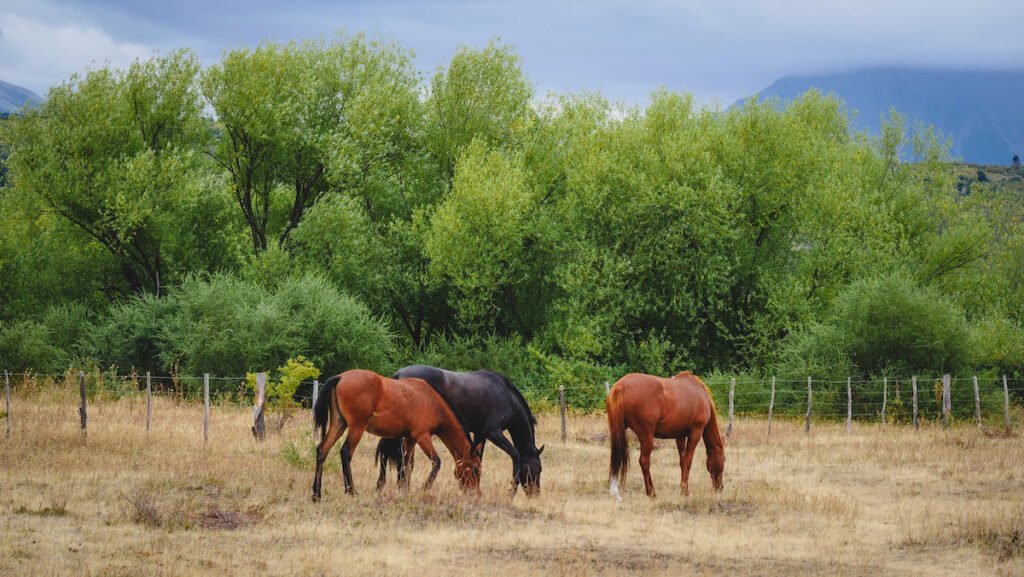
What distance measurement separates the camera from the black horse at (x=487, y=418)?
515 inches

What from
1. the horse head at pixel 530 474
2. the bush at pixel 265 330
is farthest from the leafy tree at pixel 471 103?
the horse head at pixel 530 474

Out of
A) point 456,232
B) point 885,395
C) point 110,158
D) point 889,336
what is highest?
point 110,158

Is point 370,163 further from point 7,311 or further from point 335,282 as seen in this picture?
point 7,311

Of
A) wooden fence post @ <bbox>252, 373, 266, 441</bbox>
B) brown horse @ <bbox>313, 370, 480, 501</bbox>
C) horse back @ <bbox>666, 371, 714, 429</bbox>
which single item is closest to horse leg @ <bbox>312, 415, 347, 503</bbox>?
brown horse @ <bbox>313, 370, 480, 501</bbox>

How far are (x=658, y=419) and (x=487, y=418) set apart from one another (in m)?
2.47

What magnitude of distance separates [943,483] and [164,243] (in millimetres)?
26996

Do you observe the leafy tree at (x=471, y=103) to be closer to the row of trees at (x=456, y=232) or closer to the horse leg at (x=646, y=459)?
the row of trees at (x=456, y=232)

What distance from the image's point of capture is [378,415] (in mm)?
12156

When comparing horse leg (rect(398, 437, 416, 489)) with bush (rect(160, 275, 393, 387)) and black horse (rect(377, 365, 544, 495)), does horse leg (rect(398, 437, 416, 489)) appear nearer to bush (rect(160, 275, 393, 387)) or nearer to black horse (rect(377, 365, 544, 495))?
black horse (rect(377, 365, 544, 495))

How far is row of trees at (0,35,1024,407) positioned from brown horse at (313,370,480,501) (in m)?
14.2

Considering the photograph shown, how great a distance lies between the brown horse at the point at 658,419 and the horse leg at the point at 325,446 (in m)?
3.86

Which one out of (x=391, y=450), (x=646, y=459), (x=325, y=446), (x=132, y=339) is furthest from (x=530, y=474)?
(x=132, y=339)

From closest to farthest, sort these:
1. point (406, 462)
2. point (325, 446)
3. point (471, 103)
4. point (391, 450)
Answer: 1. point (325, 446)
2. point (406, 462)
3. point (391, 450)
4. point (471, 103)

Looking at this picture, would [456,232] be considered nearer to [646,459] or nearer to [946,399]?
[946,399]
